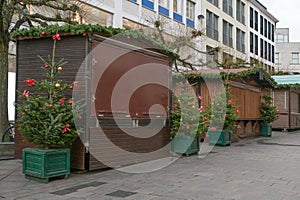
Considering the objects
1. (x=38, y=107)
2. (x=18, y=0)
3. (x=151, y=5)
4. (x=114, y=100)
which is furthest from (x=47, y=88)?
(x=151, y=5)

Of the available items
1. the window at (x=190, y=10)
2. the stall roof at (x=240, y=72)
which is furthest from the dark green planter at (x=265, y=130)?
the window at (x=190, y=10)

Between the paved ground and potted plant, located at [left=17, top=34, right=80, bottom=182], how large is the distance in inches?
9.6

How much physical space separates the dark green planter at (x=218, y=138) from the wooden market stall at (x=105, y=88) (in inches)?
176

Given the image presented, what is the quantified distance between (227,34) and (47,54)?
113 feet

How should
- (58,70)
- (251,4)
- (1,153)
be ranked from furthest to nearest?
(251,4), (1,153), (58,70)

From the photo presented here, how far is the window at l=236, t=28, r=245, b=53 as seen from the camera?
143 feet

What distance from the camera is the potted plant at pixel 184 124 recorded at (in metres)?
10.8

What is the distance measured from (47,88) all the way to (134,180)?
7.40 feet

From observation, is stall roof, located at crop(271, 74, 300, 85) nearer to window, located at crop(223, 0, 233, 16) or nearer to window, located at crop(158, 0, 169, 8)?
window, located at crop(158, 0, 169, 8)

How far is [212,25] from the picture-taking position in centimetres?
3738

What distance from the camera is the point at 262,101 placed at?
19141 mm

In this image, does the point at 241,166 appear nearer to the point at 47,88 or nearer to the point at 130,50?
the point at 130,50

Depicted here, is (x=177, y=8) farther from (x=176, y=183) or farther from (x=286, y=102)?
(x=176, y=183)

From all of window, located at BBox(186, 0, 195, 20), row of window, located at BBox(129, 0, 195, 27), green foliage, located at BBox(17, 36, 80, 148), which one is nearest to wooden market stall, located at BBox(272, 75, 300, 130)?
row of window, located at BBox(129, 0, 195, 27)
